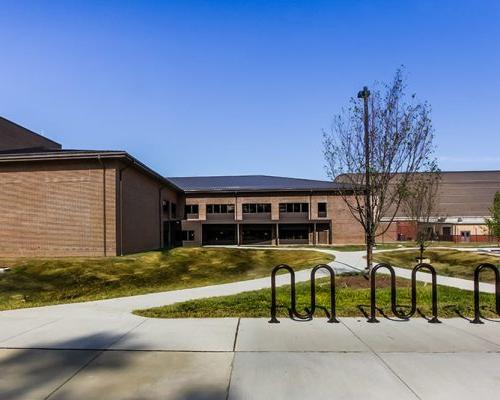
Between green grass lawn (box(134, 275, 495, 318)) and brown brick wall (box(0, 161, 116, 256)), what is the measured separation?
15804 millimetres

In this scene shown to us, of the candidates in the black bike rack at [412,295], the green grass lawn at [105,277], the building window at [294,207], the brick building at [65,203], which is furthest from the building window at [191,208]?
the black bike rack at [412,295]

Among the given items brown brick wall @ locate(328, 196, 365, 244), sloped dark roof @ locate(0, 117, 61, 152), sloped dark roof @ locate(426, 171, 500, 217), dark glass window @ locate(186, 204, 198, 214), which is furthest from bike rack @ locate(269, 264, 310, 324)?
sloped dark roof @ locate(426, 171, 500, 217)

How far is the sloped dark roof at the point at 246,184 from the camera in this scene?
163ft

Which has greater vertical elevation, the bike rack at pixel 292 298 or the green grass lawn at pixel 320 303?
the bike rack at pixel 292 298

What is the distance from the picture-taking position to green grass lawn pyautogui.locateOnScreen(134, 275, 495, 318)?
8.12m

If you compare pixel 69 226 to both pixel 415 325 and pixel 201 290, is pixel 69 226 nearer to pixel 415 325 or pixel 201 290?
pixel 201 290

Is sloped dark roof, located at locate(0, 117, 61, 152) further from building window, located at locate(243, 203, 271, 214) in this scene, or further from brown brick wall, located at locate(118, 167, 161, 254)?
building window, located at locate(243, 203, 271, 214)

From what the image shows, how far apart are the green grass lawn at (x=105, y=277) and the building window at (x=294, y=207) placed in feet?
83.0

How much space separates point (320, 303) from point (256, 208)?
41.3 meters

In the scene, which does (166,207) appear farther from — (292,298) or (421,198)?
(292,298)

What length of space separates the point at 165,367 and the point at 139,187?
25.0m

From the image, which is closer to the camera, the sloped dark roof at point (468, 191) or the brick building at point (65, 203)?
the brick building at point (65, 203)

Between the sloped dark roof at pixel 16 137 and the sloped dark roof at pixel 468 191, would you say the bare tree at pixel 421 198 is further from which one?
the sloped dark roof at pixel 468 191

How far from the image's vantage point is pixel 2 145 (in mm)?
41312
